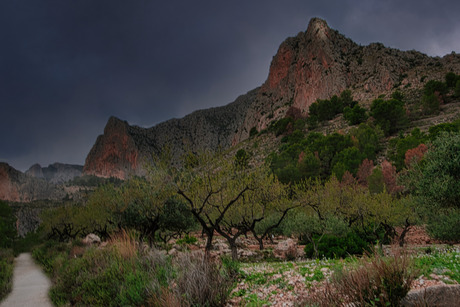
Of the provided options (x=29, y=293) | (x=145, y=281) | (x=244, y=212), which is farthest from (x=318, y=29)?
(x=29, y=293)

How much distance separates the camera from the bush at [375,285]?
13.3 ft

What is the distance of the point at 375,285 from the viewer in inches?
167

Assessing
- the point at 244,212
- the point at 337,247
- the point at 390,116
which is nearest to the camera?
the point at 337,247

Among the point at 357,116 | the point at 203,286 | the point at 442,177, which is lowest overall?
the point at 442,177

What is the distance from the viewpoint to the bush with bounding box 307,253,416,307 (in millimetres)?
4059

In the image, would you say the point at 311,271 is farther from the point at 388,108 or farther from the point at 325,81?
the point at 325,81

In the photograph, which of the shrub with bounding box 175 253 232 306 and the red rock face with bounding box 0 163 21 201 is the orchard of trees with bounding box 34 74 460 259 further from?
the red rock face with bounding box 0 163 21 201

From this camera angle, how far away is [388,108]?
181ft

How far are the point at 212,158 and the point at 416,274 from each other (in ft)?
39.2

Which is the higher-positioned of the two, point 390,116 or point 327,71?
point 327,71

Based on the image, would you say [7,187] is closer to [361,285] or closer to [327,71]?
[327,71]

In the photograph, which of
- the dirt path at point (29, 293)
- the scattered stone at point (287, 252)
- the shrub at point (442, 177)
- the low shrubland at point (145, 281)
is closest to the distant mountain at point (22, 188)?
the dirt path at point (29, 293)

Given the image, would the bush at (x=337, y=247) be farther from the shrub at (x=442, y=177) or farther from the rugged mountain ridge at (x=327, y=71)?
the rugged mountain ridge at (x=327, y=71)

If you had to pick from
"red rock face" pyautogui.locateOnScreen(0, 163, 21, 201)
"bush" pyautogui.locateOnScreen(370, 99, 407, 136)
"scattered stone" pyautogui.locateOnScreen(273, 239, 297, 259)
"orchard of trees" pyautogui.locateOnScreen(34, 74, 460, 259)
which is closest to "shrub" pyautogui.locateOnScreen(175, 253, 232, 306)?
"orchard of trees" pyautogui.locateOnScreen(34, 74, 460, 259)
